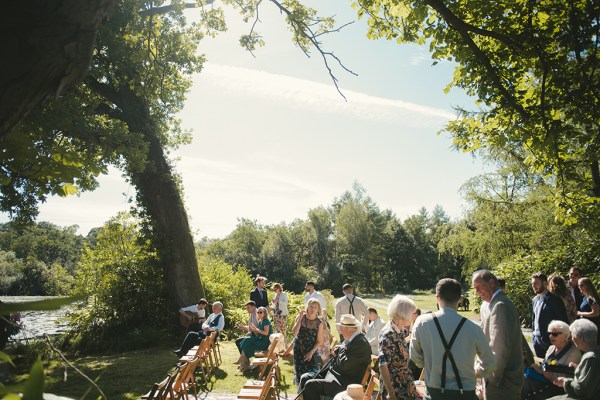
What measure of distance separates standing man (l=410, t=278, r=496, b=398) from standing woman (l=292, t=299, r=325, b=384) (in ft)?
11.4

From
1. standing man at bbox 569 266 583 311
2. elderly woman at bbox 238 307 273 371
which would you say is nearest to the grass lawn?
elderly woman at bbox 238 307 273 371

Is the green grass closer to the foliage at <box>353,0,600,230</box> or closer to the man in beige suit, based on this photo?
the man in beige suit

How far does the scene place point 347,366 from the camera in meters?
5.30

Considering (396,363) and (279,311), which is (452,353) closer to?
(396,363)

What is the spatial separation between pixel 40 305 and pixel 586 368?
16.6ft

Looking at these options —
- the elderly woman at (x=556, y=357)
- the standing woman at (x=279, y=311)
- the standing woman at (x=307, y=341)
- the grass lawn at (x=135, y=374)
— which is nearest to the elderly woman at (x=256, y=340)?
the grass lawn at (x=135, y=374)

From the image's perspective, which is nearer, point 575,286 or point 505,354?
point 505,354

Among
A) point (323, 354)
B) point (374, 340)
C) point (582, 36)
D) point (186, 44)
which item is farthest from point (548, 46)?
point (186, 44)

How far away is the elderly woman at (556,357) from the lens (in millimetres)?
4820

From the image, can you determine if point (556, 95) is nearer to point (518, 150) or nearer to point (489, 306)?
point (489, 306)

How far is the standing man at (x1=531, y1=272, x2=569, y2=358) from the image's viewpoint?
6.14 m

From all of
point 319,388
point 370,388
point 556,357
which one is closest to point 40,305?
point 370,388

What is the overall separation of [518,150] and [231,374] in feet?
54.3

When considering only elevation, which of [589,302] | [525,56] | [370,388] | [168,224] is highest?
[525,56]
